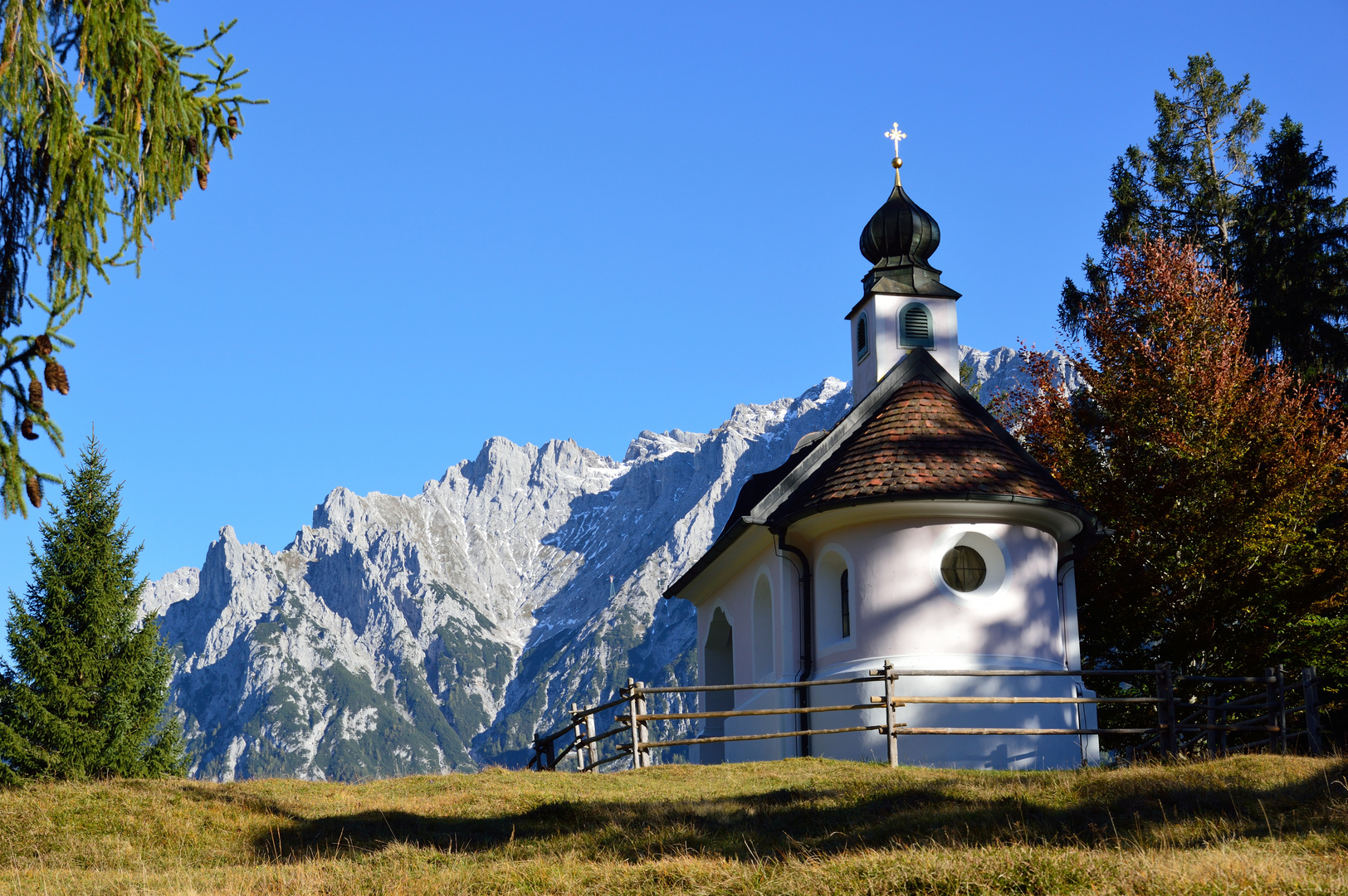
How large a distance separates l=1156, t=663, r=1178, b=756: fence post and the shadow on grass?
4.53m

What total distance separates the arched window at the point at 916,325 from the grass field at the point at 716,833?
501 inches

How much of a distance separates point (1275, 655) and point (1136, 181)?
58.2ft

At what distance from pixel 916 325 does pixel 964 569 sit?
8.60m

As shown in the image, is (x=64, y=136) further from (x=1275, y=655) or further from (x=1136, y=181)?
(x=1136, y=181)

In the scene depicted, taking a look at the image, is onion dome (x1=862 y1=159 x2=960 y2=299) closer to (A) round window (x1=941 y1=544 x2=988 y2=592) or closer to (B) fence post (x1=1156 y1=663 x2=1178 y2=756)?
(A) round window (x1=941 y1=544 x2=988 y2=592)

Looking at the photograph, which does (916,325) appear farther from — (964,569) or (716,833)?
(716,833)

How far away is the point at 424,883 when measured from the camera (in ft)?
30.7

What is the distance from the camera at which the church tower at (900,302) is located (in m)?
27.3

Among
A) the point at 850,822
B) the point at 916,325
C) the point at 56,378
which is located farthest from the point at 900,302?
the point at 56,378

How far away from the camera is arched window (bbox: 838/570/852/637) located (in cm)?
2094

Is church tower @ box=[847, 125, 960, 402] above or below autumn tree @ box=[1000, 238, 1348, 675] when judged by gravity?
above

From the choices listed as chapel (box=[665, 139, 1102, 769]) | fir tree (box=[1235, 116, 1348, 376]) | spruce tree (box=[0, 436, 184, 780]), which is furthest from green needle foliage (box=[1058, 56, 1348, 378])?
spruce tree (box=[0, 436, 184, 780])

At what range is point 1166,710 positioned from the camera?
17.5 metres

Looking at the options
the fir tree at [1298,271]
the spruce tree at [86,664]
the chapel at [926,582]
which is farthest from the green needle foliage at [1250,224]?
the spruce tree at [86,664]
